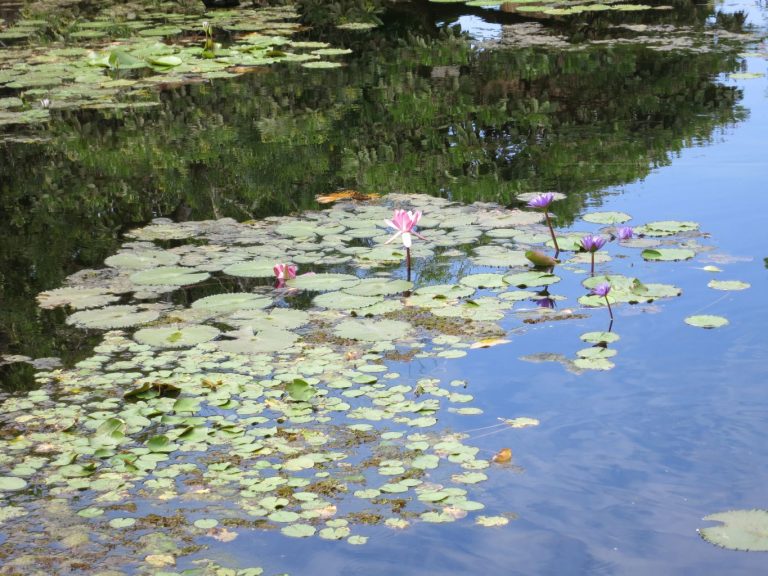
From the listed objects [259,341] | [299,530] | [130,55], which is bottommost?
[299,530]

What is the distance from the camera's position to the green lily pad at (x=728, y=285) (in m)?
3.56

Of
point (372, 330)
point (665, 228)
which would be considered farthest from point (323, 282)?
point (665, 228)

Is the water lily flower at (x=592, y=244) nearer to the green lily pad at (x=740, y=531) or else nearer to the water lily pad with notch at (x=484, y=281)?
the water lily pad with notch at (x=484, y=281)

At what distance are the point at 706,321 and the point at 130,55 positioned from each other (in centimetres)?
658

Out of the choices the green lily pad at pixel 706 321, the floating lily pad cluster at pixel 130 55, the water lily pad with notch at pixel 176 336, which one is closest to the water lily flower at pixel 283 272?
the water lily pad with notch at pixel 176 336

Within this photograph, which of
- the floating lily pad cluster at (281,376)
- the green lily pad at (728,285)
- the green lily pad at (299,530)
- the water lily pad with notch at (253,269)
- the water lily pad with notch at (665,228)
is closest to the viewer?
the green lily pad at (299,530)

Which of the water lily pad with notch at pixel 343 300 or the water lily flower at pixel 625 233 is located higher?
the water lily flower at pixel 625 233

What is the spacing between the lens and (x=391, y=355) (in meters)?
3.20

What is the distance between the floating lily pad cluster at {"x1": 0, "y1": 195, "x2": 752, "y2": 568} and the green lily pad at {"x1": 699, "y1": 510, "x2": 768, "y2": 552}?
0.46 metres

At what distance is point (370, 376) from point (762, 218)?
6.62 feet

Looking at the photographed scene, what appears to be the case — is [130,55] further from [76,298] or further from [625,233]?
[625,233]

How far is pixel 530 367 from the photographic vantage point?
3086 mm

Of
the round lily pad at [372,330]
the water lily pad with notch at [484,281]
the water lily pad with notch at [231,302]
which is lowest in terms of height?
the round lily pad at [372,330]

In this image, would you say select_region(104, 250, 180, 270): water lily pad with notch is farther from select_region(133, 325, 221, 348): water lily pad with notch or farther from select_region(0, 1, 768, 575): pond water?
select_region(133, 325, 221, 348): water lily pad with notch
